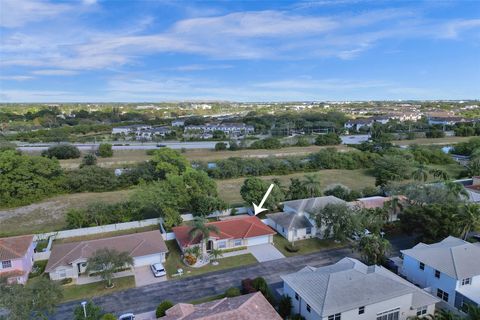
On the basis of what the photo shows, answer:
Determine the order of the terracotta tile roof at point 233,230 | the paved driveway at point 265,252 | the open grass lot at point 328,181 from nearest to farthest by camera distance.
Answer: the paved driveway at point 265,252 < the terracotta tile roof at point 233,230 < the open grass lot at point 328,181

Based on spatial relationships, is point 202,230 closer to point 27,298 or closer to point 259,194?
point 259,194

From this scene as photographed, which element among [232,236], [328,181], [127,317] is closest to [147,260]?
[232,236]

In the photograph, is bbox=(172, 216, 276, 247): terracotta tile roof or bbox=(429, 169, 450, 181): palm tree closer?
bbox=(172, 216, 276, 247): terracotta tile roof

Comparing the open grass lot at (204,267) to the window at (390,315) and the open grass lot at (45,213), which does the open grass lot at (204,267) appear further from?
the open grass lot at (45,213)

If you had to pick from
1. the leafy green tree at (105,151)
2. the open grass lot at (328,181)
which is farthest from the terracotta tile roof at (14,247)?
the leafy green tree at (105,151)

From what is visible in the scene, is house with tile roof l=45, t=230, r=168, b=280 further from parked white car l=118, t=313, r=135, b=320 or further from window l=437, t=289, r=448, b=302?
window l=437, t=289, r=448, b=302

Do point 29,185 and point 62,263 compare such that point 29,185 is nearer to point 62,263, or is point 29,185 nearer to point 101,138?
point 62,263

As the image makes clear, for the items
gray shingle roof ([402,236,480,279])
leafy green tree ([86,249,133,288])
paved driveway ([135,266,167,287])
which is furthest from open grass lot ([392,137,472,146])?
leafy green tree ([86,249,133,288])

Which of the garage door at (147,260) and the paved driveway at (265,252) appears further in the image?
the paved driveway at (265,252)
